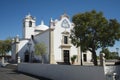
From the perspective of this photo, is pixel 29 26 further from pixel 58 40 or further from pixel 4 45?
pixel 4 45

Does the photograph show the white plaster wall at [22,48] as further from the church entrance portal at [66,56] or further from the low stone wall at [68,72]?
the low stone wall at [68,72]

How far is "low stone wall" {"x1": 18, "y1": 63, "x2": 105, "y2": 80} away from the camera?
15.6 metres

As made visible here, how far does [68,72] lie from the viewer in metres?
19.9

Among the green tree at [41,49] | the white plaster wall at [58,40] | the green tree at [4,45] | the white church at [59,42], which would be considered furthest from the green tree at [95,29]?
the green tree at [4,45]

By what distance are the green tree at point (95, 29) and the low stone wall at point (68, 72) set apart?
22.1 ft

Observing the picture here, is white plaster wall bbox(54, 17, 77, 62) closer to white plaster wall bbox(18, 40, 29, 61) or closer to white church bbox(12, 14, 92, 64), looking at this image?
white church bbox(12, 14, 92, 64)

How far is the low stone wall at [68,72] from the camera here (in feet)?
51.3

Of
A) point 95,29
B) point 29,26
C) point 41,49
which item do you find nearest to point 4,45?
point 29,26

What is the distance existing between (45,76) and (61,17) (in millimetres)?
18501

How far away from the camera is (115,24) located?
1109 inches

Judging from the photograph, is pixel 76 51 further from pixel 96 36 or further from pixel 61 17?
pixel 96 36

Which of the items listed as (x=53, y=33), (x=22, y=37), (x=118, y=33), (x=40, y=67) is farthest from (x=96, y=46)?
(x=22, y=37)

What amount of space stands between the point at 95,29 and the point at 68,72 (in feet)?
34.6

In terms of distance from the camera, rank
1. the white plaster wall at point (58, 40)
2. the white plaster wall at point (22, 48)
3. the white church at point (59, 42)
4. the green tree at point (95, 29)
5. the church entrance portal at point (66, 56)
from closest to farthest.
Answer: the green tree at point (95, 29) → the white church at point (59, 42) → the white plaster wall at point (58, 40) → the church entrance portal at point (66, 56) → the white plaster wall at point (22, 48)
